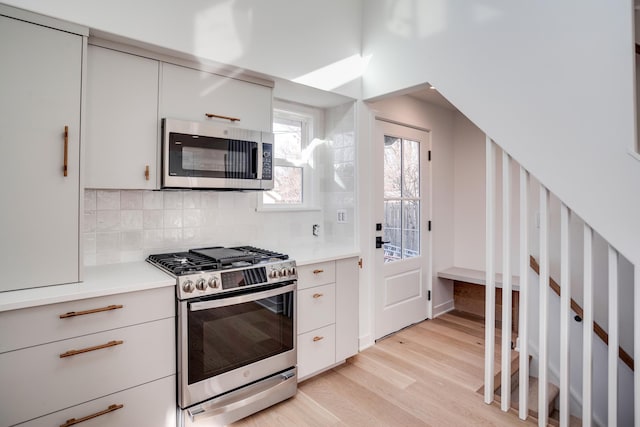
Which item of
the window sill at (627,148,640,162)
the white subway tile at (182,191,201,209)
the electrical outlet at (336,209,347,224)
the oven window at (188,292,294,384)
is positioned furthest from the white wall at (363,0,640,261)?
the white subway tile at (182,191,201,209)

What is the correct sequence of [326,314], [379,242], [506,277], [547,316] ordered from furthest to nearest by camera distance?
1. [379,242]
2. [326,314]
3. [506,277]
4. [547,316]

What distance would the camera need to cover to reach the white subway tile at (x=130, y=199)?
2.21 metres

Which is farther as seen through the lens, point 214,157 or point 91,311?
point 214,157

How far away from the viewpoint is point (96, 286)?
5.32ft

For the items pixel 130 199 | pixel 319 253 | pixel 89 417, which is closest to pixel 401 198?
pixel 319 253

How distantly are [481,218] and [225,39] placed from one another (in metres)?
3.24

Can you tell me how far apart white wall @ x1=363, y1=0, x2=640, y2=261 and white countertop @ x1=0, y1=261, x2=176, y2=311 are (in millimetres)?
2131

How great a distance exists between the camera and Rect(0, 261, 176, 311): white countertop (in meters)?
1.44

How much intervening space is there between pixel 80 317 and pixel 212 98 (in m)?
1.42

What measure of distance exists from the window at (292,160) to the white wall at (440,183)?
102 cm

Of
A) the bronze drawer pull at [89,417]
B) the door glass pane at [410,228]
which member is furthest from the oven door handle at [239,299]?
the door glass pane at [410,228]

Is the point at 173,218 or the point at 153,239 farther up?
the point at 173,218

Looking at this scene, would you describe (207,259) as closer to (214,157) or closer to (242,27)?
(214,157)

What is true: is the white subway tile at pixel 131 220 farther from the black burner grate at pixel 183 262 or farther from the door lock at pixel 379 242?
the door lock at pixel 379 242
